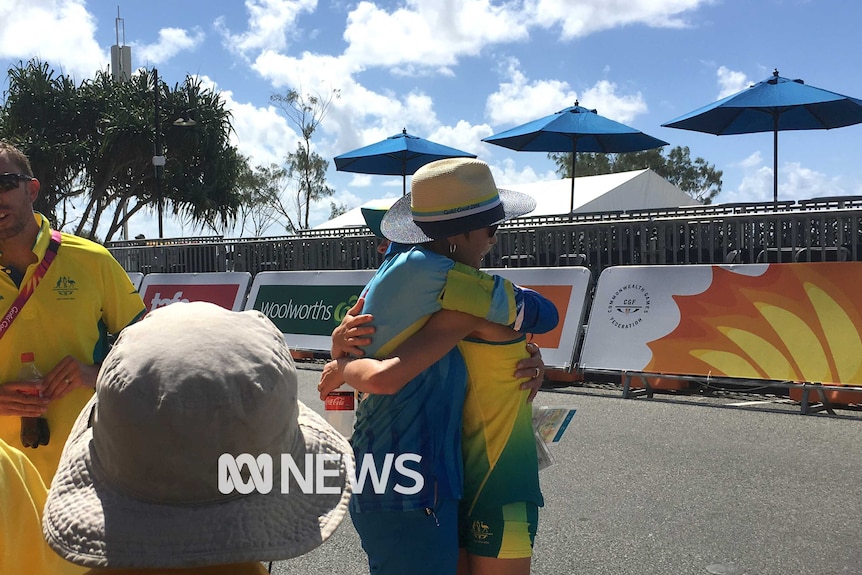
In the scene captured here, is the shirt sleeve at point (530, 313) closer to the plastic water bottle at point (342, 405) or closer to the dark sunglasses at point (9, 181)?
the plastic water bottle at point (342, 405)

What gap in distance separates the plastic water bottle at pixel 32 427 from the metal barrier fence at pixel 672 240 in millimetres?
9155

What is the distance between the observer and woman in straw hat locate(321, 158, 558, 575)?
2373mm

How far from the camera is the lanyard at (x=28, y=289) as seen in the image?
3052 mm

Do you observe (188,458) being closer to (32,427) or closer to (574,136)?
(32,427)

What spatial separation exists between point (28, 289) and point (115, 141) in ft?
133

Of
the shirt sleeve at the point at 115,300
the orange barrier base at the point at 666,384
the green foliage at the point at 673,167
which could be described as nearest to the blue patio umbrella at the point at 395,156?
the orange barrier base at the point at 666,384

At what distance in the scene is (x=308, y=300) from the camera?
13461mm

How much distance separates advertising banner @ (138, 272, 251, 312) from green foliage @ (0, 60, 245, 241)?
26363mm

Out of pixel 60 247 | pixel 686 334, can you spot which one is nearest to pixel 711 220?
pixel 686 334

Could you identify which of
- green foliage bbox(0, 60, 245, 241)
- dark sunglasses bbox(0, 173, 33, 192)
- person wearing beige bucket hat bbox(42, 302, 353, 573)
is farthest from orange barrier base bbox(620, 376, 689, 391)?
green foliage bbox(0, 60, 245, 241)

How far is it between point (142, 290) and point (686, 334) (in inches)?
444

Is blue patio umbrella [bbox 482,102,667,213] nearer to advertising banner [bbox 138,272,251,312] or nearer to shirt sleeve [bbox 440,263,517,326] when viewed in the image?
advertising banner [bbox 138,272,251,312]

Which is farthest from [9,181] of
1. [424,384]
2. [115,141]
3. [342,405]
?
[115,141]

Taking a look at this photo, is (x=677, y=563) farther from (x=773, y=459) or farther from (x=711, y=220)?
(x=711, y=220)
